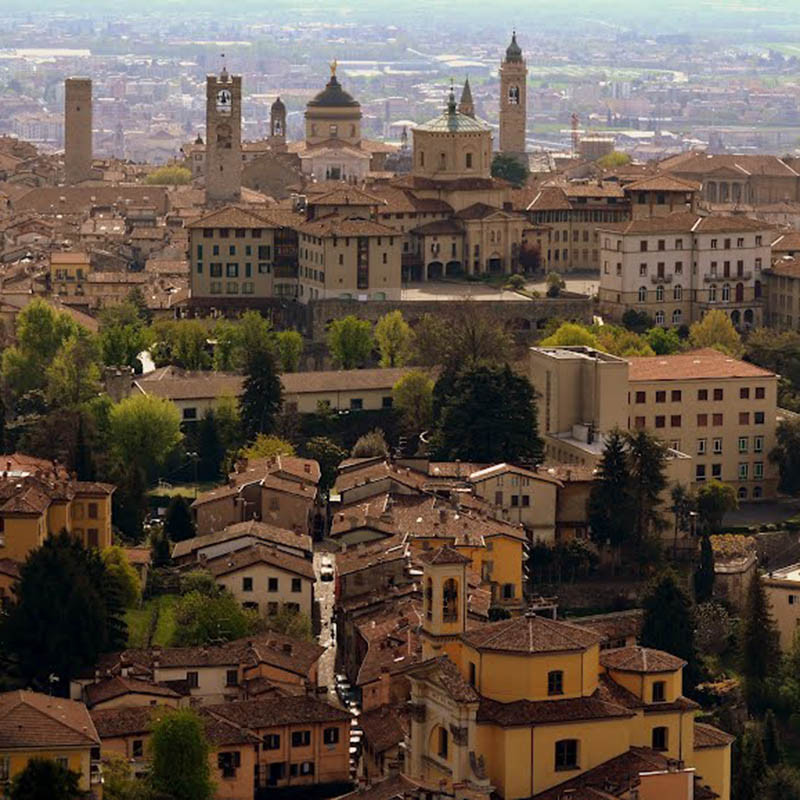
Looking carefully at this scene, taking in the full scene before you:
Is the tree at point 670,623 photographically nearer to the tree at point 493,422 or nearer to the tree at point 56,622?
the tree at point 56,622

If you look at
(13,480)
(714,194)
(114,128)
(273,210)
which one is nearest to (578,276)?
(273,210)

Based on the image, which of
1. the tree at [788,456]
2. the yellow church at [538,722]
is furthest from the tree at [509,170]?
the yellow church at [538,722]

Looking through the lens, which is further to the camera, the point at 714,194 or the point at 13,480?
the point at 714,194

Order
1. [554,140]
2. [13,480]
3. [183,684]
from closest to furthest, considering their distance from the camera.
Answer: [183,684]
[13,480]
[554,140]

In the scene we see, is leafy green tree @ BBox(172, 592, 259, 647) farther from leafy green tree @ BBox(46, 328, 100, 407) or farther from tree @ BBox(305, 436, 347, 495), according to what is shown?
leafy green tree @ BBox(46, 328, 100, 407)

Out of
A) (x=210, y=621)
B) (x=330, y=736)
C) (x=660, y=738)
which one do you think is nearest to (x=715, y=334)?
(x=210, y=621)

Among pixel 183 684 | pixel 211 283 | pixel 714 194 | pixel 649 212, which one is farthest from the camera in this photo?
pixel 714 194

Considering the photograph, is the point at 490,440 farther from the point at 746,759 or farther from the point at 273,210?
the point at 273,210
